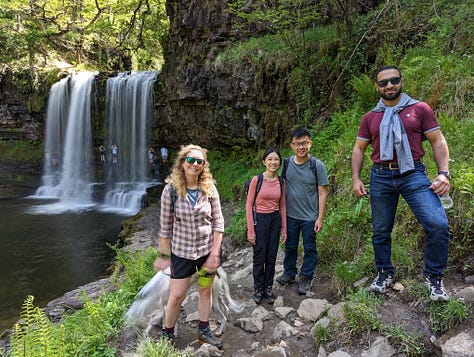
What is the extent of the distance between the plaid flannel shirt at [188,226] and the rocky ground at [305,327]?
2.96 ft

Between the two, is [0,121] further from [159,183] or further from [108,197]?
[159,183]

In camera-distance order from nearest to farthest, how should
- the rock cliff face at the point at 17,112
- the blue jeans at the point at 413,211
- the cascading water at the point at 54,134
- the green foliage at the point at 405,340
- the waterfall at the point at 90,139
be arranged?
the green foliage at the point at 405,340
the blue jeans at the point at 413,211
the waterfall at the point at 90,139
the cascading water at the point at 54,134
the rock cliff face at the point at 17,112

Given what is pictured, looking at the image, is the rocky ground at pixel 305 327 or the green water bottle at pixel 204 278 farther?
the green water bottle at pixel 204 278

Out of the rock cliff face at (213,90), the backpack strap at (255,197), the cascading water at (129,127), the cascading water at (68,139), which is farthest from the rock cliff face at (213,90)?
the backpack strap at (255,197)

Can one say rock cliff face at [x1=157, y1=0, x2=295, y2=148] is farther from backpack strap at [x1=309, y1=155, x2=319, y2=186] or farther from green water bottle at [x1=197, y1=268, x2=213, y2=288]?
green water bottle at [x1=197, y1=268, x2=213, y2=288]

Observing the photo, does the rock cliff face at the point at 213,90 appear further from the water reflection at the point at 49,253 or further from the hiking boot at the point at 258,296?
the hiking boot at the point at 258,296

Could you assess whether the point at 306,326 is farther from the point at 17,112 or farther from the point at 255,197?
the point at 17,112

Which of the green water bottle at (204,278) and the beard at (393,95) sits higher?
the beard at (393,95)

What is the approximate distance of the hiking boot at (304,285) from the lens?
388cm

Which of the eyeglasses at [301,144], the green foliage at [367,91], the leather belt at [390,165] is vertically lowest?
the leather belt at [390,165]

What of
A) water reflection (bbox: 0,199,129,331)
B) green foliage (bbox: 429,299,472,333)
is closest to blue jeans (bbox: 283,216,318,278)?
green foliage (bbox: 429,299,472,333)

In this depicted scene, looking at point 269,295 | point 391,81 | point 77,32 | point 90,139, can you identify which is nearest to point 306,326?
point 269,295

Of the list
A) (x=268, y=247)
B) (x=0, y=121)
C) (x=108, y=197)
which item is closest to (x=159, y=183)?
(x=108, y=197)

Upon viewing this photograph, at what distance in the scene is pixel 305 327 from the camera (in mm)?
3332
